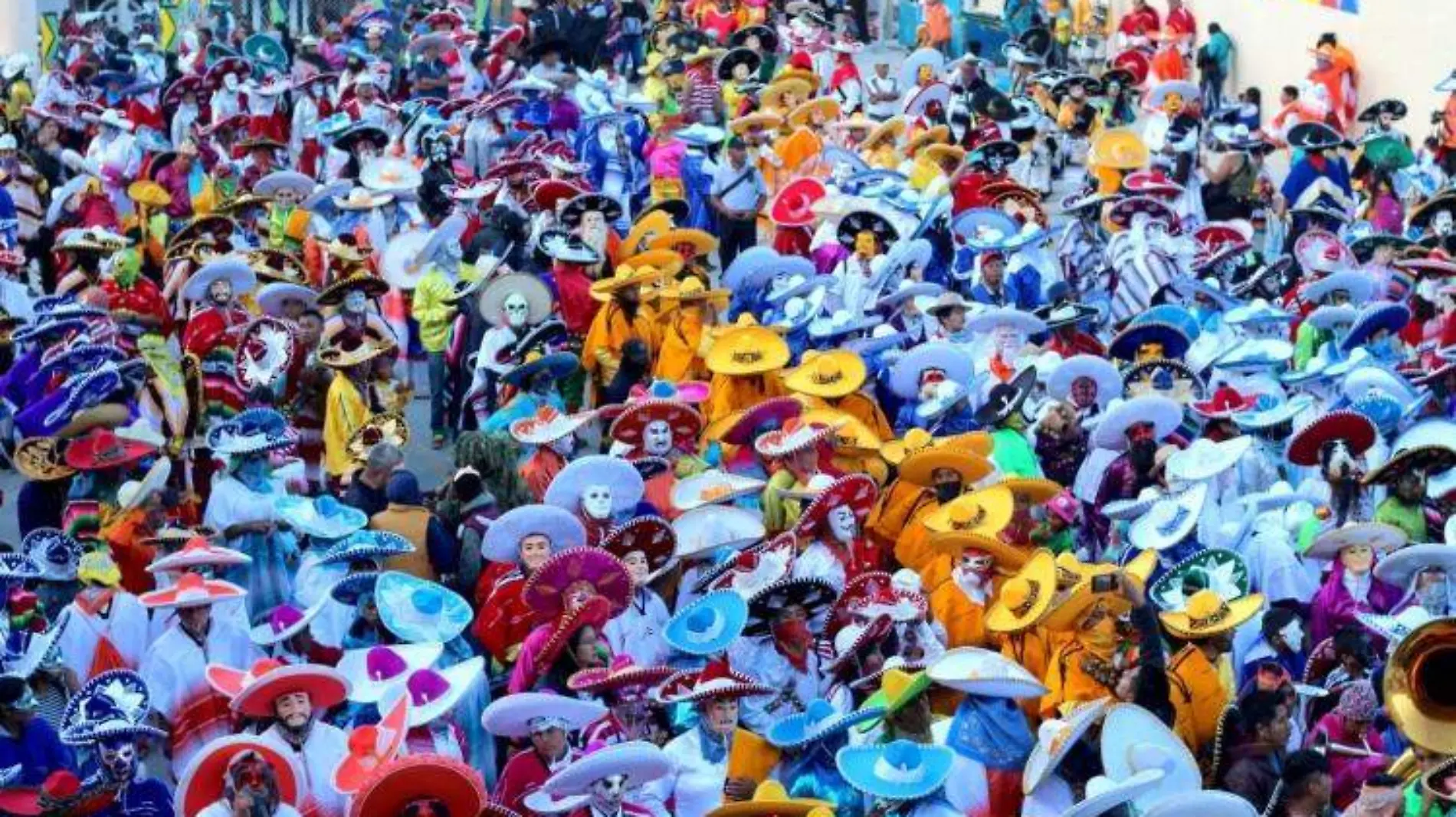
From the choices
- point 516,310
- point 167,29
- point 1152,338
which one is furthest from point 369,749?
point 167,29

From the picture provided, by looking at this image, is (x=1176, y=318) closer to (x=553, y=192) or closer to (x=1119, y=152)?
(x=1119, y=152)

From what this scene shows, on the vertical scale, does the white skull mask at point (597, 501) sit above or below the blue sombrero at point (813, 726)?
below

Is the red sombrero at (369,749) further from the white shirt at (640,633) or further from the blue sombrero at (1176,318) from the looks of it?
the blue sombrero at (1176,318)

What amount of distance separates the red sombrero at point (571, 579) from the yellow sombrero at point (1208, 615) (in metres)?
2.10

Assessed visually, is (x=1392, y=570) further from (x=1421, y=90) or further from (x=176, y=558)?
(x=1421, y=90)

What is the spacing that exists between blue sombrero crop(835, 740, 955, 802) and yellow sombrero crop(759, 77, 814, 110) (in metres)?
12.5

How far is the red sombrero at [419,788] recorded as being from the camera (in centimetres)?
973

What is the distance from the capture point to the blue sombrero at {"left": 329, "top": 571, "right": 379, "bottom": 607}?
39.5ft

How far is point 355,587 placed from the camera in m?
12.1

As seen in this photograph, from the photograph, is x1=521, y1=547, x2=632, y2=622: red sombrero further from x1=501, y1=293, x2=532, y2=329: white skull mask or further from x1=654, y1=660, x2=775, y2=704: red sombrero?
x1=501, y1=293, x2=532, y2=329: white skull mask

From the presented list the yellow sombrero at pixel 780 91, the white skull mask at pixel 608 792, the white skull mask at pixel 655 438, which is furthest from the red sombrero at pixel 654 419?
the yellow sombrero at pixel 780 91

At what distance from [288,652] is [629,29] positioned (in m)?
18.1

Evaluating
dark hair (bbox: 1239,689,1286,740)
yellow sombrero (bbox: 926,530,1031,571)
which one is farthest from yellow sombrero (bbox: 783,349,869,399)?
dark hair (bbox: 1239,689,1286,740)

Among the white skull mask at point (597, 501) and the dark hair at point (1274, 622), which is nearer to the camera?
the dark hair at point (1274, 622)
